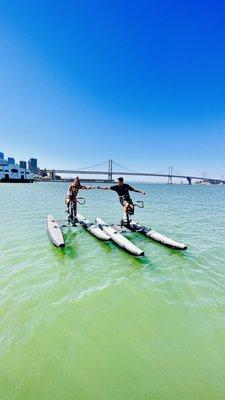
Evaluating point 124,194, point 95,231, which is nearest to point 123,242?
point 95,231

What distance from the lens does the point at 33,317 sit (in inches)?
214

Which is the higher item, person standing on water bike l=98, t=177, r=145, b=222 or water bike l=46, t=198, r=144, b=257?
person standing on water bike l=98, t=177, r=145, b=222

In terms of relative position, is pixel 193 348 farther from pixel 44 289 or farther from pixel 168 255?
pixel 168 255

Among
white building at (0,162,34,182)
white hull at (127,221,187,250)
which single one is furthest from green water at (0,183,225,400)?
white building at (0,162,34,182)

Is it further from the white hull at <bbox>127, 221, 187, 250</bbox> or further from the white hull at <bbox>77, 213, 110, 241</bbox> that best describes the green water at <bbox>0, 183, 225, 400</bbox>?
the white hull at <bbox>77, 213, 110, 241</bbox>

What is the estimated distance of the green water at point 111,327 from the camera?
374cm

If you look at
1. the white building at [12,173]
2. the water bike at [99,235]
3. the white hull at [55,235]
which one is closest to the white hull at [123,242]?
the water bike at [99,235]

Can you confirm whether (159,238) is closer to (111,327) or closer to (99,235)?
(99,235)

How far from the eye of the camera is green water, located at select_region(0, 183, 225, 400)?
3.74 m

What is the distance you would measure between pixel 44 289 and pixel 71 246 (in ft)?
14.1

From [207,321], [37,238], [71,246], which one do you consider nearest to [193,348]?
[207,321]

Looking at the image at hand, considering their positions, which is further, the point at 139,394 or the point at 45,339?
the point at 45,339

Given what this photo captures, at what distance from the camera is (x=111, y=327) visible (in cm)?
512

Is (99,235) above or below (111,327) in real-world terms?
above
